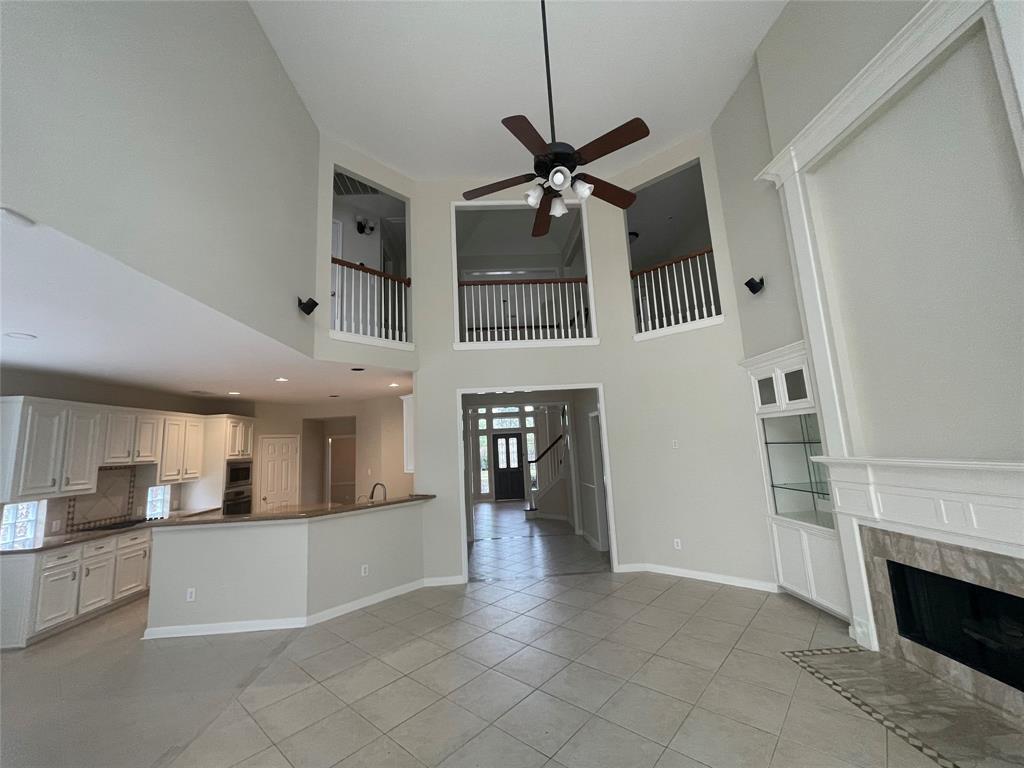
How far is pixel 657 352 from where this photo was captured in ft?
16.4

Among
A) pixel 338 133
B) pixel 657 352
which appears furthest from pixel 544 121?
pixel 657 352

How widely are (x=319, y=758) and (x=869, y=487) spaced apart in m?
3.80

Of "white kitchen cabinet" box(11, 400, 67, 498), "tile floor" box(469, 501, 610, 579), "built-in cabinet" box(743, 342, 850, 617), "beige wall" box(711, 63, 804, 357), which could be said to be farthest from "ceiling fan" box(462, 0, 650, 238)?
"white kitchen cabinet" box(11, 400, 67, 498)

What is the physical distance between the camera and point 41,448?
3900mm

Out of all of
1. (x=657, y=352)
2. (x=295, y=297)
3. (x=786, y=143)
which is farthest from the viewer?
(x=657, y=352)

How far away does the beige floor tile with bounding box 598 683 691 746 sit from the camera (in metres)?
2.17

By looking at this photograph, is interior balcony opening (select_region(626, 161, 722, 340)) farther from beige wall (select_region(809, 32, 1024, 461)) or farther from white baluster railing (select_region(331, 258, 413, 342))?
white baluster railing (select_region(331, 258, 413, 342))

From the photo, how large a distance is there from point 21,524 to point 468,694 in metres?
4.82

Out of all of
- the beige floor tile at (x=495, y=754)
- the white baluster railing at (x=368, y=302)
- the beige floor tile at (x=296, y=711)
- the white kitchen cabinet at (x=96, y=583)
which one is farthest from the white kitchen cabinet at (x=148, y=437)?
the beige floor tile at (x=495, y=754)

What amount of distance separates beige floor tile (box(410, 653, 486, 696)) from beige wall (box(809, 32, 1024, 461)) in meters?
3.24

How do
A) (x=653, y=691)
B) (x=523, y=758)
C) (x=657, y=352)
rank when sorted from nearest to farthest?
(x=523, y=758) < (x=653, y=691) < (x=657, y=352)

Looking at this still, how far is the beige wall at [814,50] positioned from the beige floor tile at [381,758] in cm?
493

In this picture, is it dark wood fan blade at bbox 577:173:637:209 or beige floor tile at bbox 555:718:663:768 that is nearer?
beige floor tile at bbox 555:718:663:768

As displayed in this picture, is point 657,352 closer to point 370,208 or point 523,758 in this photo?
point 523,758
